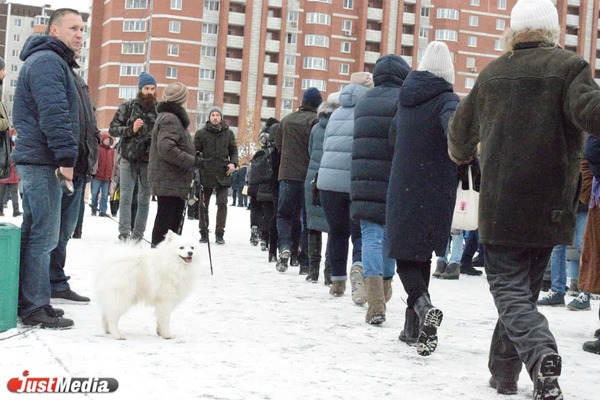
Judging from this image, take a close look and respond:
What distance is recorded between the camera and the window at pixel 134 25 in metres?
92.3

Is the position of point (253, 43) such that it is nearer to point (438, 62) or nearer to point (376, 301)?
point (376, 301)

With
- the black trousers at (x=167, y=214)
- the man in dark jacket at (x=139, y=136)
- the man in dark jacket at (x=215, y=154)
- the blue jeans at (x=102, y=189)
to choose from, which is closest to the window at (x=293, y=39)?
the blue jeans at (x=102, y=189)

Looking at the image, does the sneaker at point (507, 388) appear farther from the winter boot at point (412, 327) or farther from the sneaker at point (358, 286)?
the sneaker at point (358, 286)

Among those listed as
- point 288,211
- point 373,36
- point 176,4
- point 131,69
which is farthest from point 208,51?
point 288,211

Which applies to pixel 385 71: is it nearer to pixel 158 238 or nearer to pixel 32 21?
pixel 158 238

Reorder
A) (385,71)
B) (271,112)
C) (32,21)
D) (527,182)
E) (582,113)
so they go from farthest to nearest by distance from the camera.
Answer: (32,21) < (271,112) < (385,71) < (527,182) < (582,113)

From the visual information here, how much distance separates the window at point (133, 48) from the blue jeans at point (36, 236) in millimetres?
88427

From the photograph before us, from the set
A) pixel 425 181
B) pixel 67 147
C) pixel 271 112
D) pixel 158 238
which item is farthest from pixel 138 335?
pixel 271 112

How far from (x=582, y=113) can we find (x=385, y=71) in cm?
318

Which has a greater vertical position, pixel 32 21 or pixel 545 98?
pixel 32 21

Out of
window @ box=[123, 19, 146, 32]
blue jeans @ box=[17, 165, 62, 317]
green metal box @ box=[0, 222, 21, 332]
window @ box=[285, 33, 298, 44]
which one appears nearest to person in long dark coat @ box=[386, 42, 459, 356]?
blue jeans @ box=[17, 165, 62, 317]

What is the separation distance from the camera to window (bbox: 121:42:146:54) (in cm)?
9249

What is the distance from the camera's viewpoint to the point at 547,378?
429 centimetres

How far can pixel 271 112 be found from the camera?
93.4 m
